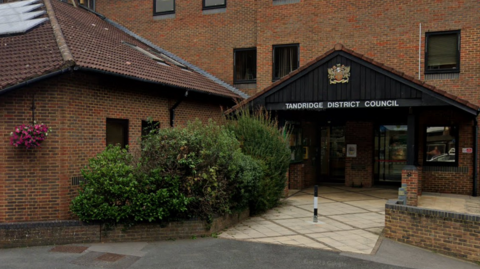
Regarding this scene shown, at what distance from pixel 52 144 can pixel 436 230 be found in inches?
315

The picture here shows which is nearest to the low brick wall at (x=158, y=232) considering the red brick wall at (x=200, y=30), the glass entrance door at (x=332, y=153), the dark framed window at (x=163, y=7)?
the glass entrance door at (x=332, y=153)

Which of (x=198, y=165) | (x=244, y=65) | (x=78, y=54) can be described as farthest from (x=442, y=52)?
(x=78, y=54)

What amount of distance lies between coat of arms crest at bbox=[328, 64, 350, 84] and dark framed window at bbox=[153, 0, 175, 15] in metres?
10.3

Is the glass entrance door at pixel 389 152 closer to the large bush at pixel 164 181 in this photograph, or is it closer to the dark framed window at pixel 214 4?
the dark framed window at pixel 214 4

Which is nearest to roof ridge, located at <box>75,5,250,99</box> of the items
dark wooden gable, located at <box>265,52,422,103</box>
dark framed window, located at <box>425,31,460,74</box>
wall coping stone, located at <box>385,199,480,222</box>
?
dark wooden gable, located at <box>265,52,422,103</box>

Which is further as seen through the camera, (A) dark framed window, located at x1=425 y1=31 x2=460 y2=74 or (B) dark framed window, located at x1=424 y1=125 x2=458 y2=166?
(A) dark framed window, located at x1=425 y1=31 x2=460 y2=74

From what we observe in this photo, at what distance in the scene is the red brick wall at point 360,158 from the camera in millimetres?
15789

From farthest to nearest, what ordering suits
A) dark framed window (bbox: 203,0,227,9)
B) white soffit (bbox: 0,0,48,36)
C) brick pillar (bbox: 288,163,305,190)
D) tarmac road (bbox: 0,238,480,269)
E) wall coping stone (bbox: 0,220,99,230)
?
dark framed window (bbox: 203,0,227,9)
brick pillar (bbox: 288,163,305,190)
white soffit (bbox: 0,0,48,36)
wall coping stone (bbox: 0,220,99,230)
tarmac road (bbox: 0,238,480,269)

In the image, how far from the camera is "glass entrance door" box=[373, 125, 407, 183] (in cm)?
1581

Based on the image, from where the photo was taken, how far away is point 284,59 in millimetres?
17250

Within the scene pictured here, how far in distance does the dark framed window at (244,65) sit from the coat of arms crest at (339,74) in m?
6.44

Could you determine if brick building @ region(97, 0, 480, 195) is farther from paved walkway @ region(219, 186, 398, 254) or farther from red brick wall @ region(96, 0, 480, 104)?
paved walkway @ region(219, 186, 398, 254)

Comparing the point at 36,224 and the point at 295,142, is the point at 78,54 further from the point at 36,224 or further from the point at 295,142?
the point at 295,142

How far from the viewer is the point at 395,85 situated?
11.2 m
